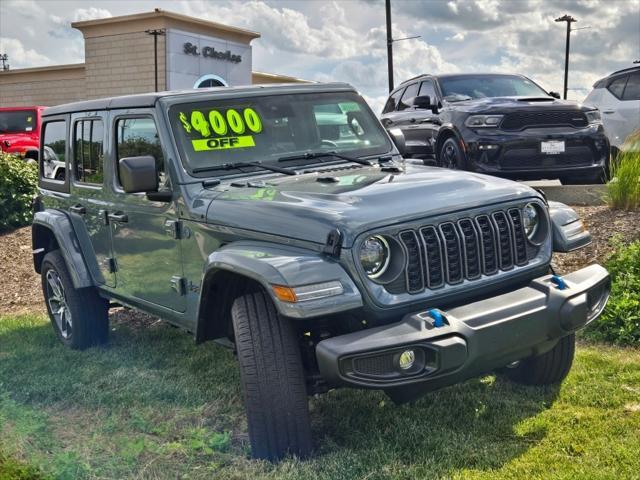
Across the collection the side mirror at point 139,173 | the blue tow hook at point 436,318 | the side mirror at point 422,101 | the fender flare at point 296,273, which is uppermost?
the side mirror at point 422,101

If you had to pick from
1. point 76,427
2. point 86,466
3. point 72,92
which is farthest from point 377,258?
point 72,92

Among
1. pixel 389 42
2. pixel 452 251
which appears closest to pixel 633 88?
pixel 452 251

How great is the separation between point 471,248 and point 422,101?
21.5 ft

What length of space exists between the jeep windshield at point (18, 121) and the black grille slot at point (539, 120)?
15.2 meters

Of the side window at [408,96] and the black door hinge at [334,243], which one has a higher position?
the side window at [408,96]

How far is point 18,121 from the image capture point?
20672 millimetres

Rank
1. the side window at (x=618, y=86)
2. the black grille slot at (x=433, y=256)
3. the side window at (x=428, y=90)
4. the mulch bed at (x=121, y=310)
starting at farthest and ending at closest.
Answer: the side window at (x=618, y=86) < the side window at (x=428, y=90) < the mulch bed at (x=121, y=310) < the black grille slot at (x=433, y=256)

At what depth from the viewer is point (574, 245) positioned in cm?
420

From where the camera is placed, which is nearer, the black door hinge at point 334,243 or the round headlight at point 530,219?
the black door hinge at point 334,243

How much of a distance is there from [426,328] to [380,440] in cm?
99

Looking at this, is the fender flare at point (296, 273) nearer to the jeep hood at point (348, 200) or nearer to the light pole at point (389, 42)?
the jeep hood at point (348, 200)

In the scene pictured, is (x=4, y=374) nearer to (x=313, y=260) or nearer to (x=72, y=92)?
(x=313, y=260)

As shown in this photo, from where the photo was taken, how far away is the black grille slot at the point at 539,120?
9.11m

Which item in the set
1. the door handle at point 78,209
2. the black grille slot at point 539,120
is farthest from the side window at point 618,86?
the door handle at point 78,209
